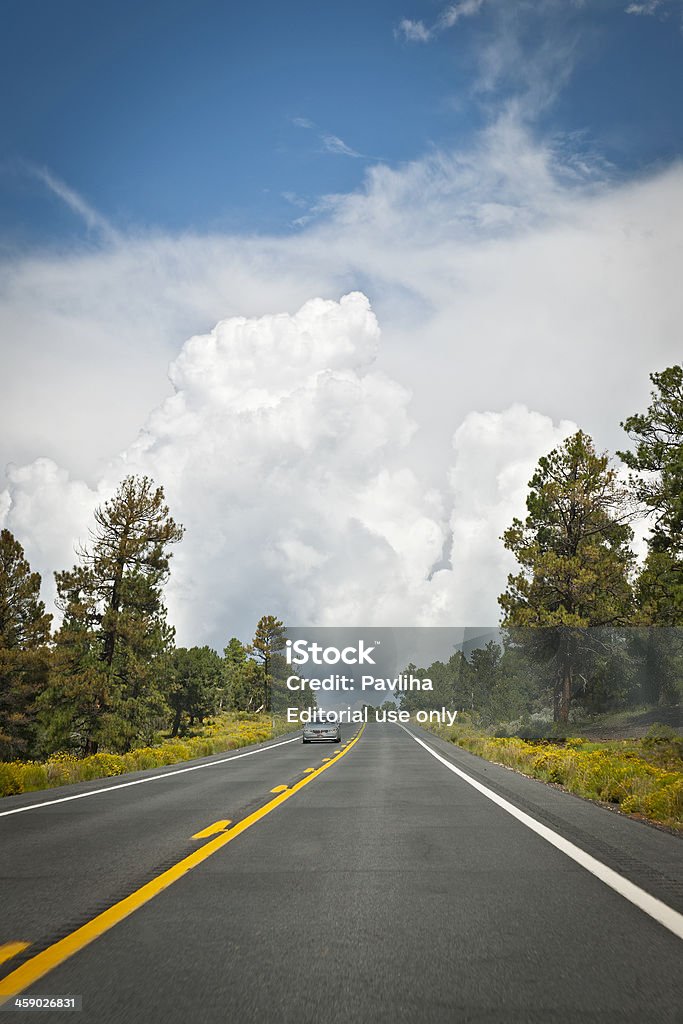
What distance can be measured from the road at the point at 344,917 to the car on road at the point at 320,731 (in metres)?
33.7

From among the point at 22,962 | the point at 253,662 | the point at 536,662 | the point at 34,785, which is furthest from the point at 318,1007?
the point at 253,662

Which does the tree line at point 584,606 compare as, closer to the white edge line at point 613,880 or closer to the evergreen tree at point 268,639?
the white edge line at point 613,880

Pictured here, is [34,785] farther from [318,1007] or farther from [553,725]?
[553,725]

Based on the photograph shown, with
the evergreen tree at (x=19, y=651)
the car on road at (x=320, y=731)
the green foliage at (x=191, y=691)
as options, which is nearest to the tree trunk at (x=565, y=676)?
the car on road at (x=320, y=731)

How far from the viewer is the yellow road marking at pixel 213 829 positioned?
8.36 metres

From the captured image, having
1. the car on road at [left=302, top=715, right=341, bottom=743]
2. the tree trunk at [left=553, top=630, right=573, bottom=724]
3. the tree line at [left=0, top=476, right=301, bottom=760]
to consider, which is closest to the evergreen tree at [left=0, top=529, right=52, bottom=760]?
the tree line at [left=0, top=476, right=301, bottom=760]

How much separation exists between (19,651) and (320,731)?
15958 millimetres

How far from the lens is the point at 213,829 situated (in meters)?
8.91

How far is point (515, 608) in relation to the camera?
39719mm

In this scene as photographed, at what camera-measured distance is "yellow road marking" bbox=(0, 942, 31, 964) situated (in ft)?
13.2

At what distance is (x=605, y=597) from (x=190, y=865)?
3535cm

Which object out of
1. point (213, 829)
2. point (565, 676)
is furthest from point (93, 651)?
point (213, 829)

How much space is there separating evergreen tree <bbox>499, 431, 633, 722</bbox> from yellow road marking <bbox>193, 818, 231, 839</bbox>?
30.6 m

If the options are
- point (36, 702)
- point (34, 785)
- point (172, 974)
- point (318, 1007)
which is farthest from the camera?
point (36, 702)
